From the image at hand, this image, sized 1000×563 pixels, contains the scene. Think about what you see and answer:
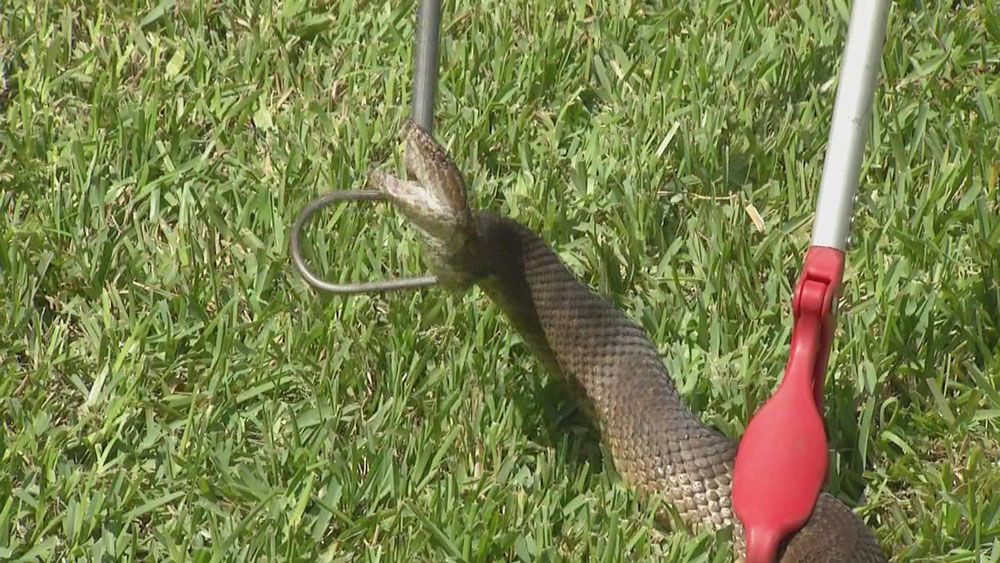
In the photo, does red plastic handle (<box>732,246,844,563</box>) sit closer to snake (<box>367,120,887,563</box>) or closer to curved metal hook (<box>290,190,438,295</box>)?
snake (<box>367,120,887,563</box>)

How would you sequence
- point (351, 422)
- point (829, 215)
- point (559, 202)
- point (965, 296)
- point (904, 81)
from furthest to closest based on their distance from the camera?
1. point (904, 81)
2. point (559, 202)
3. point (965, 296)
4. point (351, 422)
5. point (829, 215)

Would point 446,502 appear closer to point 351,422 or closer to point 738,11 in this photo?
point 351,422

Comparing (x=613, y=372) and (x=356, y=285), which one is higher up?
(x=356, y=285)

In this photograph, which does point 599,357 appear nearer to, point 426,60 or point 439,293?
point 439,293

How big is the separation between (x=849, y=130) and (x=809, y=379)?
1.50 ft

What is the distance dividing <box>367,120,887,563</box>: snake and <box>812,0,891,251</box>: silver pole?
54cm

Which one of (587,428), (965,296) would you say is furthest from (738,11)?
(587,428)

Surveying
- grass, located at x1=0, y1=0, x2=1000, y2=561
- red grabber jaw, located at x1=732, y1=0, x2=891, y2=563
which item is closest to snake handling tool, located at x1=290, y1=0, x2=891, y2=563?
red grabber jaw, located at x1=732, y1=0, x2=891, y2=563

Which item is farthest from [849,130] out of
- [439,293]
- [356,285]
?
[439,293]

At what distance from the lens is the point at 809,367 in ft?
10.0

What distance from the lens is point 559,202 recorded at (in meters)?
4.14

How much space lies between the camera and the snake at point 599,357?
9.96 ft

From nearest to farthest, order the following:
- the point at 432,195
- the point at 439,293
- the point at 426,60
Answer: the point at 432,195
the point at 426,60
the point at 439,293

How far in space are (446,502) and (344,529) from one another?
0.67 ft
